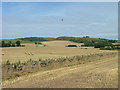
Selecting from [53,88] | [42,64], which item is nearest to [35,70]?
[42,64]

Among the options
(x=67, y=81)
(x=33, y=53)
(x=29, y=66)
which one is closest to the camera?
(x=67, y=81)

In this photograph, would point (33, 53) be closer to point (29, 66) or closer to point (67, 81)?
point (29, 66)

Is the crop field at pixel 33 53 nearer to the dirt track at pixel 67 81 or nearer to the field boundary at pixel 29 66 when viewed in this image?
the field boundary at pixel 29 66

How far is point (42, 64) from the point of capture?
73.2ft

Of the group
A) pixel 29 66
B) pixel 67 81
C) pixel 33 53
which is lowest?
pixel 33 53

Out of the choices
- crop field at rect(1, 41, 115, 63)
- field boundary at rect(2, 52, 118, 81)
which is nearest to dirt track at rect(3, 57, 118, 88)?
field boundary at rect(2, 52, 118, 81)

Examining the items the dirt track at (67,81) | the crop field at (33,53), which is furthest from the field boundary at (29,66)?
the crop field at (33,53)

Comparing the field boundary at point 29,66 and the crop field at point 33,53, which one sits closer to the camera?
the field boundary at point 29,66

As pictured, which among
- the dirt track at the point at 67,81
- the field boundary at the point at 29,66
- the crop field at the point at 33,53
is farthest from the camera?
the crop field at the point at 33,53

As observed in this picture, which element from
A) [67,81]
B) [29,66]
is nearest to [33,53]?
[29,66]

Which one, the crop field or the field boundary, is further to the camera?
the crop field

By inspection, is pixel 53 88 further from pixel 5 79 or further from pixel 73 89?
pixel 5 79

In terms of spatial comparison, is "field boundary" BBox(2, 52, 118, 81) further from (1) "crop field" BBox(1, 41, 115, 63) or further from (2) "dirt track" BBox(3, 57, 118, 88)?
(1) "crop field" BBox(1, 41, 115, 63)

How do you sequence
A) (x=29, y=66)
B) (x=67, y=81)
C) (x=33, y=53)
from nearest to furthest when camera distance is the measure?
(x=67, y=81)
(x=29, y=66)
(x=33, y=53)
